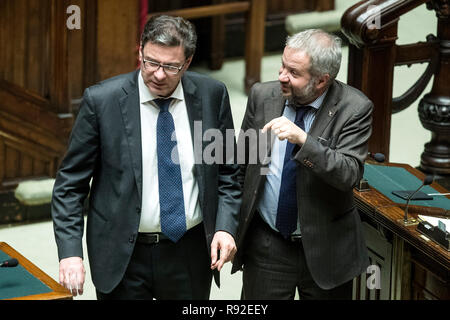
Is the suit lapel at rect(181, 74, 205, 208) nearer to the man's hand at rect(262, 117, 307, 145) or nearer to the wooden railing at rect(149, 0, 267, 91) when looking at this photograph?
the man's hand at rect(262, 117, 307, 145)

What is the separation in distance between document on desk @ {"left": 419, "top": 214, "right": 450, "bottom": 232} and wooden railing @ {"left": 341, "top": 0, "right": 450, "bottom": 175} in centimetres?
121

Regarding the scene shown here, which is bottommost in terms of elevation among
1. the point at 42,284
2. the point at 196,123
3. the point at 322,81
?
the point at 42,284

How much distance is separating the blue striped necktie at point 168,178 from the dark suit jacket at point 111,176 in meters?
0.08

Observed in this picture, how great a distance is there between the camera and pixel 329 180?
3.64 m

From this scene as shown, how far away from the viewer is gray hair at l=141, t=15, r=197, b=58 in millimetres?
3412

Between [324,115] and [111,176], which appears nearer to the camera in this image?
[111,176]

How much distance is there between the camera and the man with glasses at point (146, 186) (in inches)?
139

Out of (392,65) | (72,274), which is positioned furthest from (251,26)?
(72,274)

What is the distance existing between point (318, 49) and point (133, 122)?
738mm

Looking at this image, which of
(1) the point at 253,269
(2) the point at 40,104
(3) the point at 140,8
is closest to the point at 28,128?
(2) the point at 40,104

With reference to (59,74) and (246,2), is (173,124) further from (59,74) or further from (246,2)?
(246,2)

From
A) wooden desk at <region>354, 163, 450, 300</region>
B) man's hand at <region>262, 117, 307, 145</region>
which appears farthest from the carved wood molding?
man's hand at <region>262, 117, 307, 145</region>

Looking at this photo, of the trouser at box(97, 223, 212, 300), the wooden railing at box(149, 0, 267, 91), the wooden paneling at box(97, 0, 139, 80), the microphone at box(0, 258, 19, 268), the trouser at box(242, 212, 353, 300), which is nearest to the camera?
the trouser at box(97, 223, 212, 300)

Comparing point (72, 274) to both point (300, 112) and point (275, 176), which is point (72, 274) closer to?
point (275, 176)
